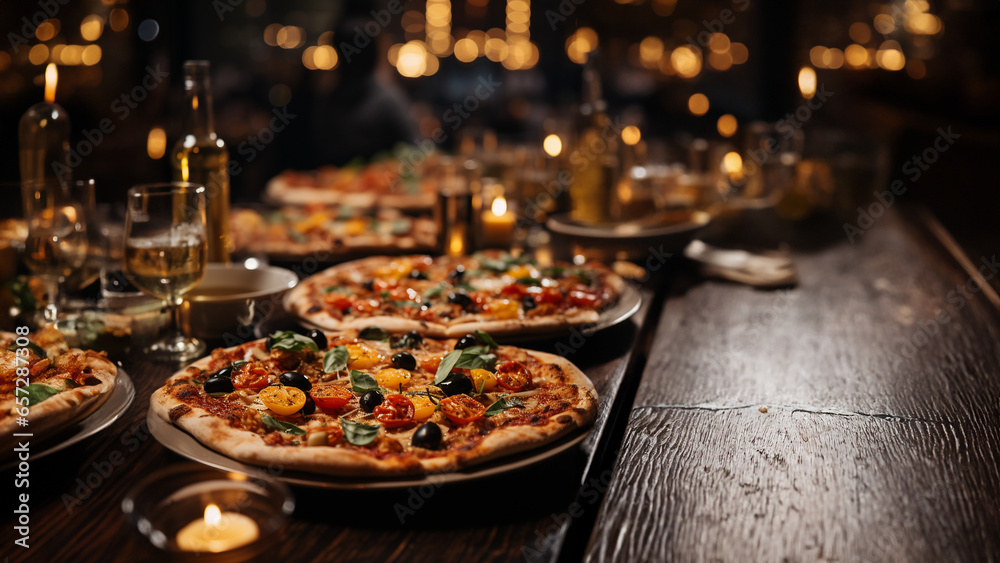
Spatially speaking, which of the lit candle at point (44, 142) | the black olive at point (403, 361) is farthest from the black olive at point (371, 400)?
the lit candle at point (44, 142)

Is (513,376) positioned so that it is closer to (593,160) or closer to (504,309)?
(504,309)

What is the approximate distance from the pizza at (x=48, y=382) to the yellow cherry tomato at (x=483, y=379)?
71 centimetres

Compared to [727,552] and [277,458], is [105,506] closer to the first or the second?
[277,458]

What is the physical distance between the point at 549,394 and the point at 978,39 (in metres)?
8.79

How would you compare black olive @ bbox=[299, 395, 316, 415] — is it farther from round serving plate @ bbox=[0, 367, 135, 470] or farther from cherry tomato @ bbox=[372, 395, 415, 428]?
round serving plate @ bbox=[0, 367, 135, 470]

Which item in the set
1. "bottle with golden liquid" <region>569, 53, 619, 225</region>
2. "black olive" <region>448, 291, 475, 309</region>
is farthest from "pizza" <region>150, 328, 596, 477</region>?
"bottle with golden liquid" <region>569, 53, 619, 225</region>

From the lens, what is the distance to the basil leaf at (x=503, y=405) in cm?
157

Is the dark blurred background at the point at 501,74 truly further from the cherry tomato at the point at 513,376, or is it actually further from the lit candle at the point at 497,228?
the cherry tomato at the point at 513,376

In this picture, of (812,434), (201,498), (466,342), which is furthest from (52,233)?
(812,434)

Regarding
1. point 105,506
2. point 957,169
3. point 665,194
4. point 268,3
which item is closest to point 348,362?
point 105,506

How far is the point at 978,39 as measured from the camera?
841 cm

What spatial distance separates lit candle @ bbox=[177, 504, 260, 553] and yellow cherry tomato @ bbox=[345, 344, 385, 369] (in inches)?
32.5

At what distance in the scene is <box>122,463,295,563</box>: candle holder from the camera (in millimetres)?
981

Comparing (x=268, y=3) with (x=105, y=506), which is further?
(x=268, y=3)
